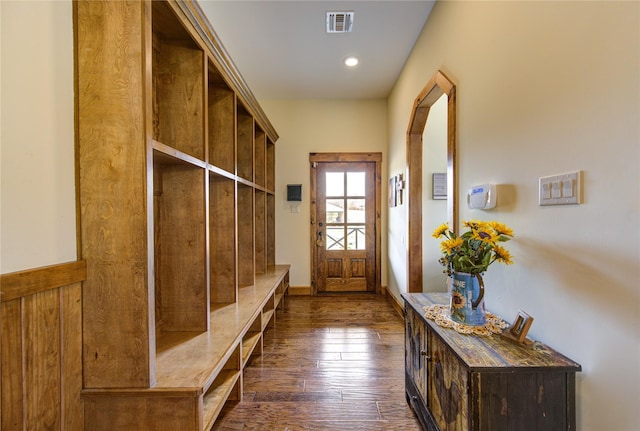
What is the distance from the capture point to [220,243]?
84.6 inches

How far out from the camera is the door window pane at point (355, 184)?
14.3 ft

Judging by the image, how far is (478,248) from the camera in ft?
4.19

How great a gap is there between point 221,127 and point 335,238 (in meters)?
2.63

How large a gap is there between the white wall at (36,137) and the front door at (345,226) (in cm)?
339

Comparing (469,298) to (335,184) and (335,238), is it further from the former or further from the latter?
(335,184)

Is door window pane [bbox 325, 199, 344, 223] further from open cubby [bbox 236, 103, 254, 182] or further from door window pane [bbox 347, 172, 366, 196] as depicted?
open cubby [bbox 236, 103, 254, 182]

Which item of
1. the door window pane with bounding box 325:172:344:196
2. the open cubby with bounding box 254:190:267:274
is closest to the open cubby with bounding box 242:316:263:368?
the open cubby with bounding box 254:190:267:274

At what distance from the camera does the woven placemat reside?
4.06 feet

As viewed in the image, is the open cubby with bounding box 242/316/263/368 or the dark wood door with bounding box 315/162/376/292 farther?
the dark wood door with bounding box 315/162/376/292

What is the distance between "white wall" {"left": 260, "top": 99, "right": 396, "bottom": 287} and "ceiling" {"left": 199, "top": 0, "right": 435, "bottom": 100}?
0.31 meters

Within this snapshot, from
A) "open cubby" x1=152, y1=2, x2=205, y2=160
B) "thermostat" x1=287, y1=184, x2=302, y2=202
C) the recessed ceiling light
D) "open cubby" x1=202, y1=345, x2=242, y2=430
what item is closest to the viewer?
"open cubby" x1=202, y1=345, x2=242, y2=430

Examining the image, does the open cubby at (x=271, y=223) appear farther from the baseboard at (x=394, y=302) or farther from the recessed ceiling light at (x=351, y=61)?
the recessed ceiling light at (x=351, y=61)

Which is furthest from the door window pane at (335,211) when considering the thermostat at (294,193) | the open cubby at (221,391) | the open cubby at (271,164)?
the open cubby at (221,391)

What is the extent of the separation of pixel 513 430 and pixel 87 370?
163cm
